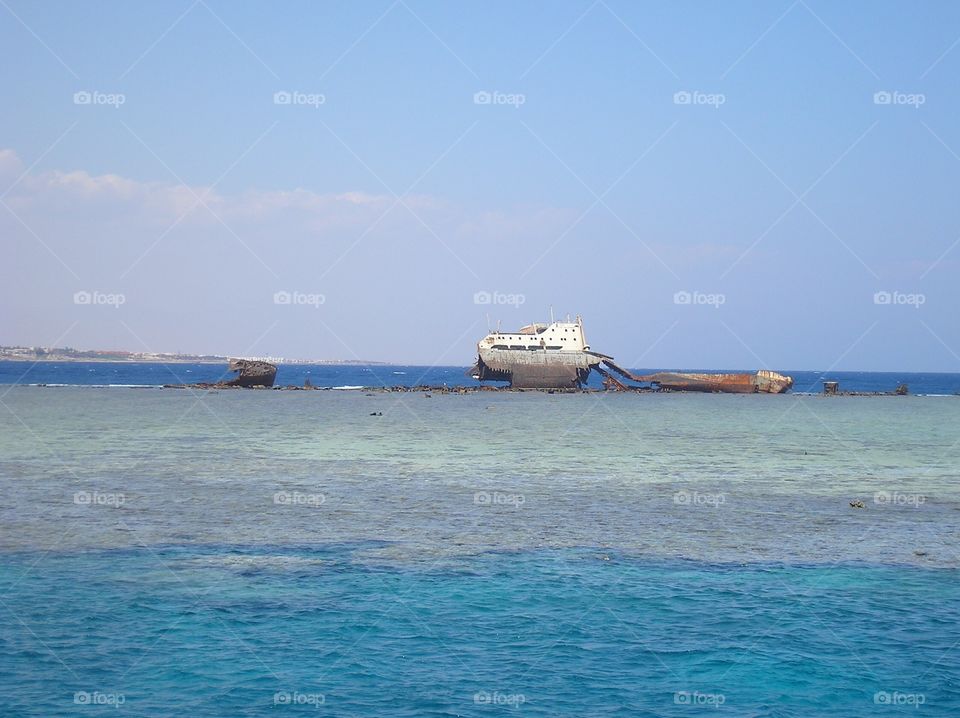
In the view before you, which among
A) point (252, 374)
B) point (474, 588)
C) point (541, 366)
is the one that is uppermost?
point (252, 374)

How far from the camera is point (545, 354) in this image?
11075 centimetres

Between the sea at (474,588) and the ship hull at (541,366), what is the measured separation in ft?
238

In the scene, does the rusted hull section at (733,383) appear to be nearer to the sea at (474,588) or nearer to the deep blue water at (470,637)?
the sea at (474,588)

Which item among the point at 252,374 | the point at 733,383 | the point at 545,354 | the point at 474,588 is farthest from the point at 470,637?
the point at 252,374

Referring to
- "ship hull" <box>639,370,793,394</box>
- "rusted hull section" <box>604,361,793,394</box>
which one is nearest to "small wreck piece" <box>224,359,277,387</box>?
"rusted hull section" <box>604,361,793,394</box>

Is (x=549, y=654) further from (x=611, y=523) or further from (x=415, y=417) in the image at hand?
(x=415, y=417)

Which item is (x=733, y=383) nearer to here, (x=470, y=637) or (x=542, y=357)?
(x=542, y=357)

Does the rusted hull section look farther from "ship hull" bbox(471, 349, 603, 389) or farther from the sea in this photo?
the sea

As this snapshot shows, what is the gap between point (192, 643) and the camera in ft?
44.0

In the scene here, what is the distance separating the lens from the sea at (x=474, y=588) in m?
11.9

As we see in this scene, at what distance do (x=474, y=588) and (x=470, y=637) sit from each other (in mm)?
2650

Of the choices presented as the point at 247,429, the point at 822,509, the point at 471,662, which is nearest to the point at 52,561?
the point at 471,662

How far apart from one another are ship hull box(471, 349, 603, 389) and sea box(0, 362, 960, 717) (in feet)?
238

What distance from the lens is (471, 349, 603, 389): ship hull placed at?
11081 cm
